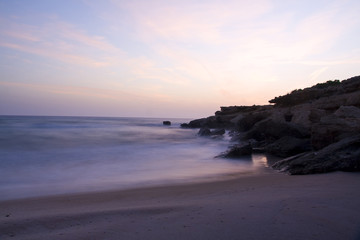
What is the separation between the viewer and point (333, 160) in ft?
20.7

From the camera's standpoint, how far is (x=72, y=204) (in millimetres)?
5023

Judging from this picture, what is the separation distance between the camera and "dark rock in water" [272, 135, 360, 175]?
600cm

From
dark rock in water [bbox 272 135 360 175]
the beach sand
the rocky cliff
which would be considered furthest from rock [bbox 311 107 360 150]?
the beach sand

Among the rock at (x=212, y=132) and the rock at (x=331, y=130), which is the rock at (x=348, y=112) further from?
the rock at (x=212, y=132)

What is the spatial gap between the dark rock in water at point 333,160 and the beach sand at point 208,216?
30.6 inches

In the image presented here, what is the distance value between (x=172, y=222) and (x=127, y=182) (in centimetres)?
415

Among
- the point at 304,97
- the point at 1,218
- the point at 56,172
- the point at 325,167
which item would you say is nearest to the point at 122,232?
the point at 1,218

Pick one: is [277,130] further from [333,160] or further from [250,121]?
[333,160]

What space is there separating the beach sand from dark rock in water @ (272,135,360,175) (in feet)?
2.55

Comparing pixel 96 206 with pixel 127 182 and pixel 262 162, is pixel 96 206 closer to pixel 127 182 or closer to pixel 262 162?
pixel 127 182

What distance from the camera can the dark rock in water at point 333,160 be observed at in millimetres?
5999

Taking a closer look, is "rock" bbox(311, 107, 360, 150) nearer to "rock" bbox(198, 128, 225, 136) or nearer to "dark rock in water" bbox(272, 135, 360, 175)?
"dark rock in water" bbox(272, 135, 360, 175)

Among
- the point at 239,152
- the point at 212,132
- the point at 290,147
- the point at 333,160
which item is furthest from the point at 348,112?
the point at 212,132

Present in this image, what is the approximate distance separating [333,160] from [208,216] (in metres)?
4.42
